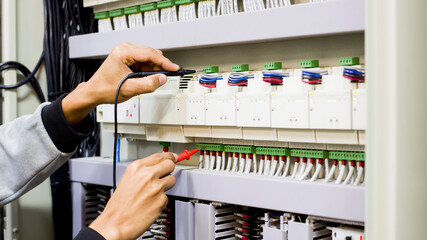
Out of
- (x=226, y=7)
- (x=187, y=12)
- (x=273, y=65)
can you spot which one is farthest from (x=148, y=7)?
(x=273, y=65)

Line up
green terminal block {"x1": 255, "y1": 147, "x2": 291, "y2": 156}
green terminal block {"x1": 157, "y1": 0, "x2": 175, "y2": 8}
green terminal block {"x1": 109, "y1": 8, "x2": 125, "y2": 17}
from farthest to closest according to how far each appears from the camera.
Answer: green terminal block {"x1": 109, "y1": 8, "x2": 125, "y2": 17}
green terminal block {"x1": 157, "y1": 0, "x2": 175, "y2": 8}
green terminal block {"x1": 255, "y1": 147, "x2": 291, "y2": 156}

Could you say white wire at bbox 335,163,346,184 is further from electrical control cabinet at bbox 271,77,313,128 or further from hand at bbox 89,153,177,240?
hand at bbox 89,153,177,240

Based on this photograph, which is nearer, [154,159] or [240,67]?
[154,159]

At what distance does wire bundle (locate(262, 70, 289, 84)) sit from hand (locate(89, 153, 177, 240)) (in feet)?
1.21

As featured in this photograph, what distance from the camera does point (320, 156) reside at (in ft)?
4.12

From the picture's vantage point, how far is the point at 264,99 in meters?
1.28

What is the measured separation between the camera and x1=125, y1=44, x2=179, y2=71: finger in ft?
4.45

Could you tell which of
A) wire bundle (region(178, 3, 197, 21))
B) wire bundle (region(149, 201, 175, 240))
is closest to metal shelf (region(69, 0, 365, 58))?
wire bundle (region(178, 3, 197, 21))

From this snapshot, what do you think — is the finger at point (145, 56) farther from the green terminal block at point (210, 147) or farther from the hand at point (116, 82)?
the green terminal block at point (210, 147)

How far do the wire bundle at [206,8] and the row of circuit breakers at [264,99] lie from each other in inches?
6.8

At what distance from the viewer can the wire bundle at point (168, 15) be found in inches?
61.9

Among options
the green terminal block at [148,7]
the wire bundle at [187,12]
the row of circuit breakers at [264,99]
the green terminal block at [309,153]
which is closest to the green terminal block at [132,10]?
the green terminal block at [148,7]

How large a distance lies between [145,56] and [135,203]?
0.43 m

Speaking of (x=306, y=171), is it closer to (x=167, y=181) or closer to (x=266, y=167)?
(x=266, y=167)
